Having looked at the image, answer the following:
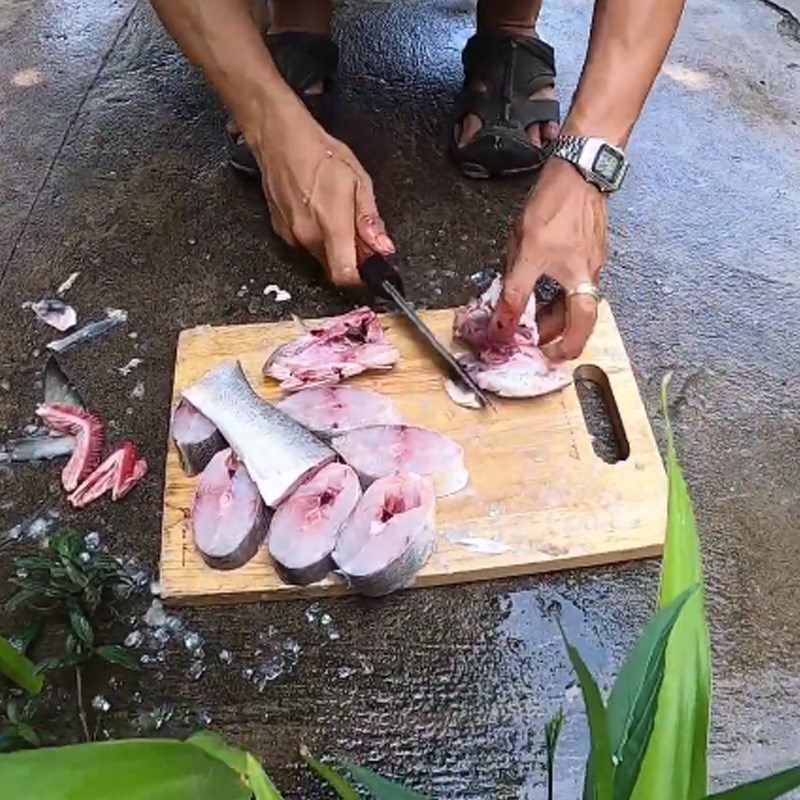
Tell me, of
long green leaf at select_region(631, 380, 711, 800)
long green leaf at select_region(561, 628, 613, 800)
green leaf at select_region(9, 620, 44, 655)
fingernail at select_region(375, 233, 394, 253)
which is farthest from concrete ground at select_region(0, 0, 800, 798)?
long green leaf at select_region(561, 628, 613, 800)

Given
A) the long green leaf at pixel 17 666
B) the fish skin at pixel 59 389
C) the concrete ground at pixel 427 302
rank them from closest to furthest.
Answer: the long green leaf at pixel 17 666
the concrete ground at pixel 427 302
the fish skin at pixel 59 389

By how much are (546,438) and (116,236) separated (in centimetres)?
110

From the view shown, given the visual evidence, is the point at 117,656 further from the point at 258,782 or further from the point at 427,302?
the point at 427,302

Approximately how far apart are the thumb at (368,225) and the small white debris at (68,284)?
0.67 meters

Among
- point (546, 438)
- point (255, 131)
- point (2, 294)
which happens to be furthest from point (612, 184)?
point (2, 294)

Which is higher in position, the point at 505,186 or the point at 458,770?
the point at 505,186

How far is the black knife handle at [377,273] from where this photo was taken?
199 centimetres

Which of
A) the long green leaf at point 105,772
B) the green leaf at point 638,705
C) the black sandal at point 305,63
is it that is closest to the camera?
the long green leaf at point 105,772

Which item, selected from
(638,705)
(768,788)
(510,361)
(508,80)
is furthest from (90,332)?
(768,788)

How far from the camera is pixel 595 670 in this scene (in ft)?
5.38

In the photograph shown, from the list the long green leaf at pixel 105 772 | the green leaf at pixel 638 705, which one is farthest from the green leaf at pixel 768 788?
the long green leaf at pixel 105 772

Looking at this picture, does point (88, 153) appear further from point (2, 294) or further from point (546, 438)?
point (546, 438)

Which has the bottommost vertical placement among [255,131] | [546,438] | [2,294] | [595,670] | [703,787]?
[2,294]

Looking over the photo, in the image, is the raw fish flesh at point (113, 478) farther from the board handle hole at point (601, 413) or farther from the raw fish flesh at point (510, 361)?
the board handle hole at point (601, 413)
